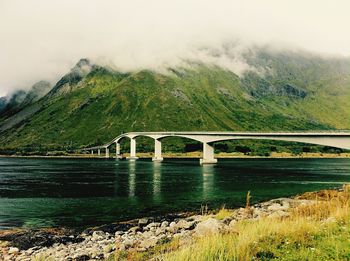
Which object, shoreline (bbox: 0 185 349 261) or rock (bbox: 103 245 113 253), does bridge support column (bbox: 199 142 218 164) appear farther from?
rock (bbox: 103 245 113 253)

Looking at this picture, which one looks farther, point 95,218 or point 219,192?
point 219,192

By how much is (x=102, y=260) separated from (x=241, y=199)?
3732 centimetres

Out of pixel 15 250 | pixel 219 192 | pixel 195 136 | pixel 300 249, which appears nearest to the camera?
pixel 300 249

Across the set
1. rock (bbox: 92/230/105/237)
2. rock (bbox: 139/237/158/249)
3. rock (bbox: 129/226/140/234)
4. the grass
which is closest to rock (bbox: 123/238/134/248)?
rock (bbox: 139/237/158/249)

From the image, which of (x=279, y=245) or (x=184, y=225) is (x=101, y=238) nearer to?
(x=184, y=225)

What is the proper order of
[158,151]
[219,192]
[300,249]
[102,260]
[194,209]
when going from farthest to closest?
[158,151] < [219,192] < [194,209] < [102,260] < [300,249]

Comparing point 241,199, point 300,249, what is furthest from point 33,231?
point 241,199

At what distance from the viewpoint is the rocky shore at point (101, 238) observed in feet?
71.5

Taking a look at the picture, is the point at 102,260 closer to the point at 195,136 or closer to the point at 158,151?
the point at 195,136

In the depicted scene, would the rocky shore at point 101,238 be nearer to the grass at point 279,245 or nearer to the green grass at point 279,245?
the grass at point 279,245

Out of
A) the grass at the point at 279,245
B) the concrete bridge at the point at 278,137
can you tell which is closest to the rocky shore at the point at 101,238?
the grass at the point at 279,245

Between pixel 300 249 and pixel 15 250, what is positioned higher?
pixel 300 249

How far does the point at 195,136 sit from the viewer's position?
520 ft

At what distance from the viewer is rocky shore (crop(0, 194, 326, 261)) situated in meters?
21.8
